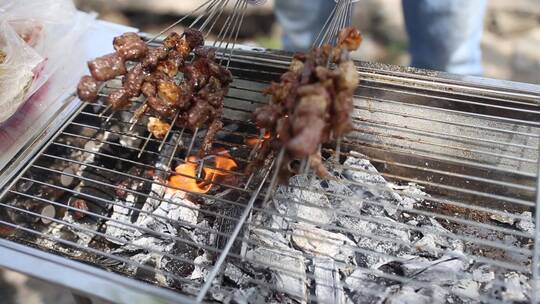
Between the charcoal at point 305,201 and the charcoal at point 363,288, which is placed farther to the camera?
the charcoal at point 305,201

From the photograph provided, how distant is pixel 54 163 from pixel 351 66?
210cm

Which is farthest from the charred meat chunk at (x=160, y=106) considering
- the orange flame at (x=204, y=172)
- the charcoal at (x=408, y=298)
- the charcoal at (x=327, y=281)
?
the charcoal at (x=408, y=298)

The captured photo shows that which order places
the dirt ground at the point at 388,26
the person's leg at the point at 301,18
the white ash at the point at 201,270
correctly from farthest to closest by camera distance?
1. the dirt ground at the point at 388,26
2. the person's leg at the point at 301,18
3. the white ash at the point at 201,270

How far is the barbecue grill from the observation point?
239 centimetres

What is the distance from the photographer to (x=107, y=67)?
2646mm

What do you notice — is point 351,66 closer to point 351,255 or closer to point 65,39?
point 351,255

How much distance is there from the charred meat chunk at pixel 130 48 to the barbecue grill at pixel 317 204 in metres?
0.41

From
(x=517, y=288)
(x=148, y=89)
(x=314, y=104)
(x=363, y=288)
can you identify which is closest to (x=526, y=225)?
(x=517, y=288)

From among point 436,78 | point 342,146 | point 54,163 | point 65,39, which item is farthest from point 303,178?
point 65,39

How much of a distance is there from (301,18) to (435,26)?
1.37 meters

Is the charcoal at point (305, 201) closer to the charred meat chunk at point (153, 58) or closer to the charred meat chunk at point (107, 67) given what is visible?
the charred meat chunk at point (153, 58)

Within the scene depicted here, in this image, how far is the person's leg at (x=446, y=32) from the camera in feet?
13.3

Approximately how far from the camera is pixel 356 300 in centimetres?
238

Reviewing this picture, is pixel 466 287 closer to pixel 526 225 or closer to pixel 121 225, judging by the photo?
pixel 526 225
